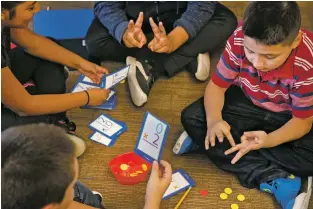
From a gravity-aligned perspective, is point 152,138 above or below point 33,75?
below

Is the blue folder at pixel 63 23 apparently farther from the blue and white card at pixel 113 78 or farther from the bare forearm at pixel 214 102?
the bare forearm at pixel 214 102

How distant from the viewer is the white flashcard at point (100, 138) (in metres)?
1.71

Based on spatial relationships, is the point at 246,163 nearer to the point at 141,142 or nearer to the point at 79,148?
the point at 141,142

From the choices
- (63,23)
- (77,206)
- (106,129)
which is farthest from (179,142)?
(63,23)

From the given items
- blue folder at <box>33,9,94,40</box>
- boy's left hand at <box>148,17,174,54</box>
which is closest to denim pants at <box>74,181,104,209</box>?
boy's left hand at <box>148,17,174,54</box>

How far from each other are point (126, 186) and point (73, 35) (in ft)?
2.56

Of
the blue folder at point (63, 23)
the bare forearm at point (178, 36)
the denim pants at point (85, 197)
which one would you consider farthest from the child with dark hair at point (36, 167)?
the blue folder at point (63, 23)

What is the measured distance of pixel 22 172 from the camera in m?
0.89

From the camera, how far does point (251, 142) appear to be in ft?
4.79

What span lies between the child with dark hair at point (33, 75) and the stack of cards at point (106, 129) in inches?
3.2

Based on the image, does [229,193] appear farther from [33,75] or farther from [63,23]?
[63,23]

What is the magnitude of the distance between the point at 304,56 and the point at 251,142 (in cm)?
32

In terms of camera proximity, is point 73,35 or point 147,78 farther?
point 73,35

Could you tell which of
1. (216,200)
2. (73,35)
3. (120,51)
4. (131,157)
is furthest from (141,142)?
(73,35)
